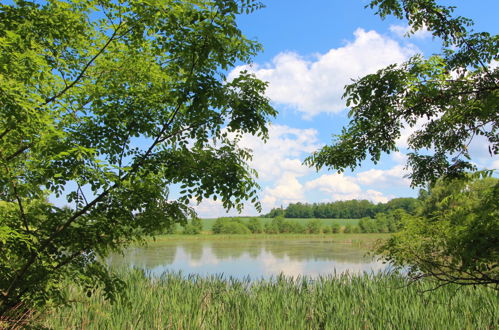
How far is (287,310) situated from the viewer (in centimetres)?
621

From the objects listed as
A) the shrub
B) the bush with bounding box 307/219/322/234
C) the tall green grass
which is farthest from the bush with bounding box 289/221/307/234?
the tall green grass

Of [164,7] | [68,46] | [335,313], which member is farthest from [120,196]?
[335,313]

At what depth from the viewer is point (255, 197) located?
354 cm

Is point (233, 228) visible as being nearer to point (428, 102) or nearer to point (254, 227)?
point (254, 227)

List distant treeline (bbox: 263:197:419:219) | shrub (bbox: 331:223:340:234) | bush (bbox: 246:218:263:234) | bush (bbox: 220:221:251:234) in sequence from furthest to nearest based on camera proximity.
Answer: distant treeline (bbox: 263:197:419:219) < shrub (bbox: 331:223:340:234) < bush (bbox: 246:218:263:234) < bush (bbox: 220:221:251:234)

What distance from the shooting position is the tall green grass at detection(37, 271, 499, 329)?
18.2 ft

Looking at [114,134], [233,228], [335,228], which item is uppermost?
[114,134]

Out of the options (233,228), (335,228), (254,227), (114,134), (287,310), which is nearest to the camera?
(114,134)

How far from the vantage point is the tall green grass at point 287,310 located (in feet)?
18.2

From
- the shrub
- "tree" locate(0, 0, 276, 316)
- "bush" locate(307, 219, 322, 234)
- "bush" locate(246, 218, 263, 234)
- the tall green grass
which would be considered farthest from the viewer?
the shrub

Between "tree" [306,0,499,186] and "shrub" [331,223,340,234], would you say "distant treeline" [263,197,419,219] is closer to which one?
"shrub" [331,223,340,234]

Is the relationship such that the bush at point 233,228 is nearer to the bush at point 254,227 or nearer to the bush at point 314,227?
the bush at point 254,227

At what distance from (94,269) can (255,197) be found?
179 cm

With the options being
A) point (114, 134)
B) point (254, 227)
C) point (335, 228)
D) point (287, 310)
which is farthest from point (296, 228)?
point (114, 134)
